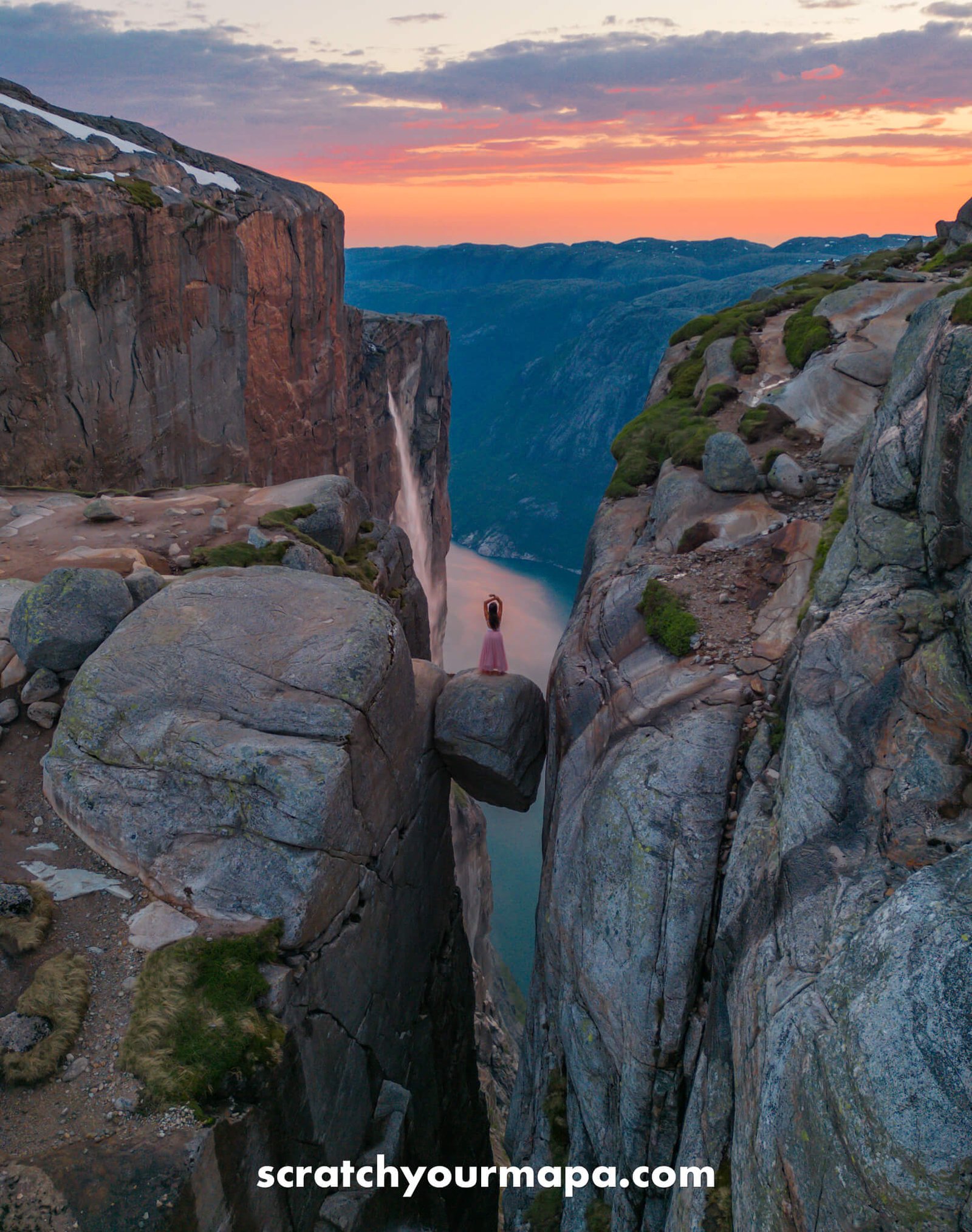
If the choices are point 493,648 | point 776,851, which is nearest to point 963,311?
point 776,851

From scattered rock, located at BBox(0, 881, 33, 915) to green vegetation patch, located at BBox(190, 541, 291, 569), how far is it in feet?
35.5

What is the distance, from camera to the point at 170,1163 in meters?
11.9

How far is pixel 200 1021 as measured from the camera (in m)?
13.7

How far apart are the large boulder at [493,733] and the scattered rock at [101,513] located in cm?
1228

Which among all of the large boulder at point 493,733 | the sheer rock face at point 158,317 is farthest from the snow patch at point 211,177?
the large boulder at point 493,733

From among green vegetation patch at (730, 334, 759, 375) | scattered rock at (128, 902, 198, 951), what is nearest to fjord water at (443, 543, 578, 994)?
green vegetation patch at (730, 334, 759, 375)

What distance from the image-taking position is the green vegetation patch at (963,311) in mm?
14352

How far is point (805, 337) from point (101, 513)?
2421 centimetres

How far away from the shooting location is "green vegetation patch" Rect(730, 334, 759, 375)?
99.9 ft

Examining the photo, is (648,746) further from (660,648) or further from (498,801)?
(498,801)

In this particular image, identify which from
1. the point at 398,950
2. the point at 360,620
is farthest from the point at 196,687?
the point at 398,950

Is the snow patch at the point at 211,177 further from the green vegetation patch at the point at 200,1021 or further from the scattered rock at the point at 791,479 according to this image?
the green vegetation patch at the point at 200,1021

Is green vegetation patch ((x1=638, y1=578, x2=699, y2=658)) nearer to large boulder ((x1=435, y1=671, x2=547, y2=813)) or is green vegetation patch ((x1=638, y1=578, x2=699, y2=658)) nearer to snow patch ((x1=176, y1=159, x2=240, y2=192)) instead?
large boulder ((x1=435, y1=671, x2=547, y2=813))

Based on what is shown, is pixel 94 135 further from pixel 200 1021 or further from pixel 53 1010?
pixel 200 1021
